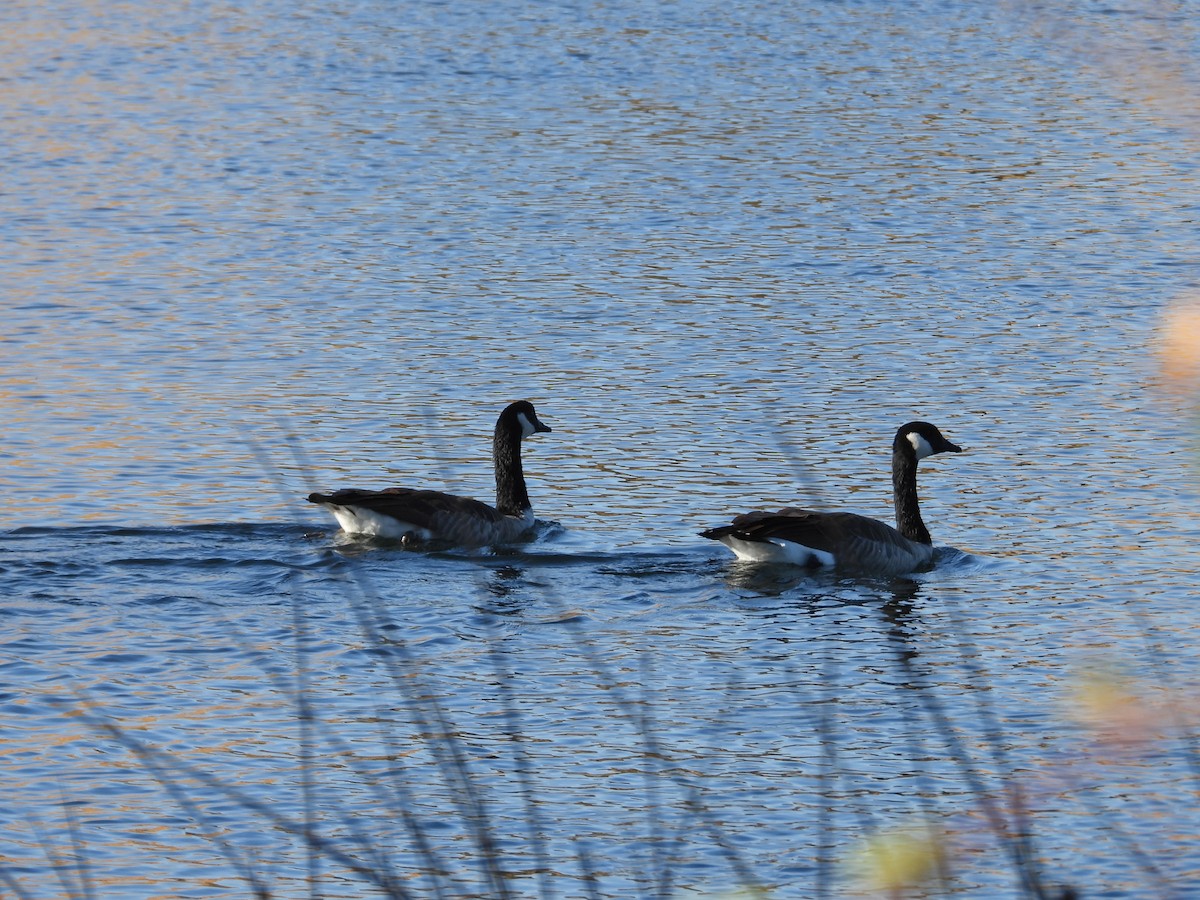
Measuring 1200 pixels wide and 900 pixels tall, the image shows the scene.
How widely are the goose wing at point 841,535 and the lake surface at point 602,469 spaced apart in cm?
19

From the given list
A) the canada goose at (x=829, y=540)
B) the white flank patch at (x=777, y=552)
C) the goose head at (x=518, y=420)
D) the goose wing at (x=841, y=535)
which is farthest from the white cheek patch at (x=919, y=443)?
the goose head at (x=518, y=420)

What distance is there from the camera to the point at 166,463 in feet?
53.1

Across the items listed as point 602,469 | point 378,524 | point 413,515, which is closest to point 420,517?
point 413,515

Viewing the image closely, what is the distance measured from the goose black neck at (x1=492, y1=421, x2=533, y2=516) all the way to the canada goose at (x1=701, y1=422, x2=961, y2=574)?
2.01 m

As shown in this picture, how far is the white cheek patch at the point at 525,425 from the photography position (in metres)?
15.5

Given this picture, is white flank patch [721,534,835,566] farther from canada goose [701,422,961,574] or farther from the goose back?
the goose back

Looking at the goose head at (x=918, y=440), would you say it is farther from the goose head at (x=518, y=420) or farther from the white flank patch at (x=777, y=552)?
the goose head at (x=518, y=420)

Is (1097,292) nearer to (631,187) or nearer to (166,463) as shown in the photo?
(631,187)

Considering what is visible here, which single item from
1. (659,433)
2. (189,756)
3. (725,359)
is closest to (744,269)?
(725,359)

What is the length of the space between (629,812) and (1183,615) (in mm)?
4720

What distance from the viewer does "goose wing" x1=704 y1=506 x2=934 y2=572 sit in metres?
13.4

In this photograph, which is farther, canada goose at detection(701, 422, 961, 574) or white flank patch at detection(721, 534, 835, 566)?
white flank patch at detection(721, 534, 835, 566)

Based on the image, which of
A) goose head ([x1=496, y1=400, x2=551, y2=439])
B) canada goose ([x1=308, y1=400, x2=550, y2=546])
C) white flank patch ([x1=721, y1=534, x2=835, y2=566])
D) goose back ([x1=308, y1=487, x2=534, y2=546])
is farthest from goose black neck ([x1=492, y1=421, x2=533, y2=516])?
white flank patch ([x1=721, y1=534, x2=835, y2=566])

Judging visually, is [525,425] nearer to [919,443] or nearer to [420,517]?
[420,517]
